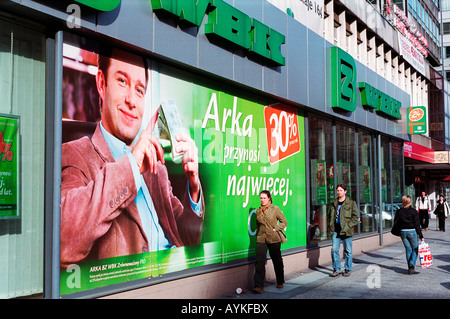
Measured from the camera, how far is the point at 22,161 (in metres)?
6.34

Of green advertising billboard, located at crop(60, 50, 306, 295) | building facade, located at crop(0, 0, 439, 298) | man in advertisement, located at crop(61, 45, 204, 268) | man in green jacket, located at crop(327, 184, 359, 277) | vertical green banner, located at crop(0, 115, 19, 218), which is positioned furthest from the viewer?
man in green jacket, located at crop(327, 184, 359, 277)

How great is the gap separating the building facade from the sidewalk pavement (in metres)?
→ 0.68

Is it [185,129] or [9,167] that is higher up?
[185,129]

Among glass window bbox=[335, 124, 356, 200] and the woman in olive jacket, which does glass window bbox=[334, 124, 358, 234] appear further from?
the woman in olive jacket

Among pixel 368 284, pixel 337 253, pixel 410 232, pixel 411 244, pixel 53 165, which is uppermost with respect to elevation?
pixel 53 165

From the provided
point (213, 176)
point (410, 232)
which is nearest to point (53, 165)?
point (213, 176)

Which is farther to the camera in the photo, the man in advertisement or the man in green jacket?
the man in green jacket

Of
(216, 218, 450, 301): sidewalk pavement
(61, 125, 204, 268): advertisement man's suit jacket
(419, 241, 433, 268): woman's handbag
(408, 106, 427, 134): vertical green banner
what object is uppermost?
(408, 106, 427, 134): vertical green banner

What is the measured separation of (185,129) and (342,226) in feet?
14.9

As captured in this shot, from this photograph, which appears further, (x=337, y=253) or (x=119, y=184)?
(x=337, y=253)

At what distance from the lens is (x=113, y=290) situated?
7266 millimetres

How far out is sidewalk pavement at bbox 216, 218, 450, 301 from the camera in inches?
368

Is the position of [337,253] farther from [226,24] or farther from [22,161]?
[22,161]

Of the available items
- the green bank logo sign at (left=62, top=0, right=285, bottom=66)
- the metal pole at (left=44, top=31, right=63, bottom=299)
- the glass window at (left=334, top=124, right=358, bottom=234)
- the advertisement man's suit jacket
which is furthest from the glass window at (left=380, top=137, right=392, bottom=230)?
the metal pole at (left=44, top=31, right=63, bottom=299)
